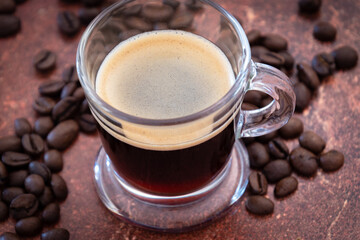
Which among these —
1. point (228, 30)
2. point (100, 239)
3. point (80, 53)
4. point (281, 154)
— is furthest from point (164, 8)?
point (100, 239)

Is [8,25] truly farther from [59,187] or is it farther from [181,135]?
[181,135]

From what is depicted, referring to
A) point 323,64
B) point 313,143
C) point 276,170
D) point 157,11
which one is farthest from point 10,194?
point 323,64

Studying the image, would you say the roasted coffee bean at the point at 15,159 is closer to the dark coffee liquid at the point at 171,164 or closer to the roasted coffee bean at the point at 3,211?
the roasted coffee bean at the point at 3,211

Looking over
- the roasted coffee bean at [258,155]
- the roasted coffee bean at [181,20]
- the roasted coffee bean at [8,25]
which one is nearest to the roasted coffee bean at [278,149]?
the roasted coffee bean at [258,155]

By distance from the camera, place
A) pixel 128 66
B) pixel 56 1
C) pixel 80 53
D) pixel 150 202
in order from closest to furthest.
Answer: pixel 80 53
pixel 128 66
pixel 150 202
pixel 56 1

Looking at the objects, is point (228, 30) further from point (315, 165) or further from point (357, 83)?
point (357, 83)

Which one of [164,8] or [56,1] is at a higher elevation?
[164,8]

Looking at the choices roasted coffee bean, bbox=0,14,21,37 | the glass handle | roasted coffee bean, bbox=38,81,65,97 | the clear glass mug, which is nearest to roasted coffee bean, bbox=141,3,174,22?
the clear glass mug
